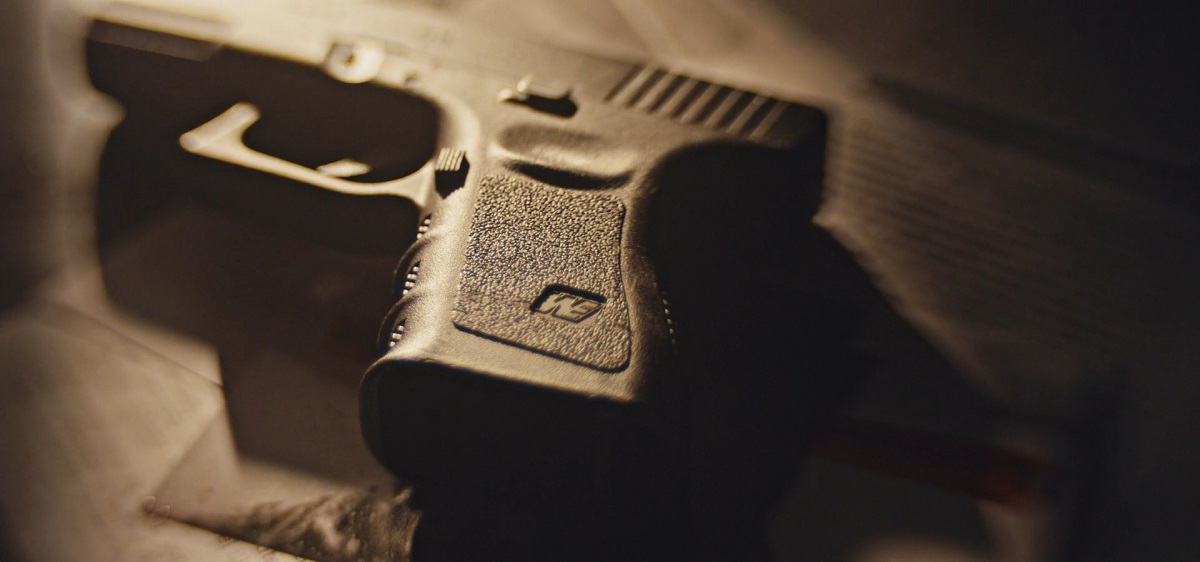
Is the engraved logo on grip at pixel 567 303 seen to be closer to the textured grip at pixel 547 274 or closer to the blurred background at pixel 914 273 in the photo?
the textured grip at pixel 547 274

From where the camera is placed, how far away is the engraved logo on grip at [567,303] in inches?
15.8

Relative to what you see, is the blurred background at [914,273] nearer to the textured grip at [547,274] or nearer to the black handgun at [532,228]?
the black handgun at [532,228]

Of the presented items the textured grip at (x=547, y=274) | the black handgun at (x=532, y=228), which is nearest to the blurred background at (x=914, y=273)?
the black handgun at (x=532, y=228)

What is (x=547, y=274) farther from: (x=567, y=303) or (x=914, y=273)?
(x=914, y=273)

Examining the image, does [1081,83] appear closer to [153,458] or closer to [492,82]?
[492,82]

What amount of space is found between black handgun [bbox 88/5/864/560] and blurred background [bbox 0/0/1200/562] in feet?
0.17

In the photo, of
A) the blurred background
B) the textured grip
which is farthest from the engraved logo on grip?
the blurred background

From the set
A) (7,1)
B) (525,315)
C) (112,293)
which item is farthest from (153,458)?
(7,1)

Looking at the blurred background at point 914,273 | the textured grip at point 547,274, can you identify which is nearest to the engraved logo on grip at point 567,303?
the textured grip at point 547,274

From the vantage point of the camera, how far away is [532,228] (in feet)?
1.46

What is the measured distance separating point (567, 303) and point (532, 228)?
2.3 inches

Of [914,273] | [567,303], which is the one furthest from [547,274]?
[914,273]

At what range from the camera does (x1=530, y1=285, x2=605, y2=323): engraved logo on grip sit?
1.32ft

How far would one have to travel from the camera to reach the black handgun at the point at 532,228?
Answer: 39cm
